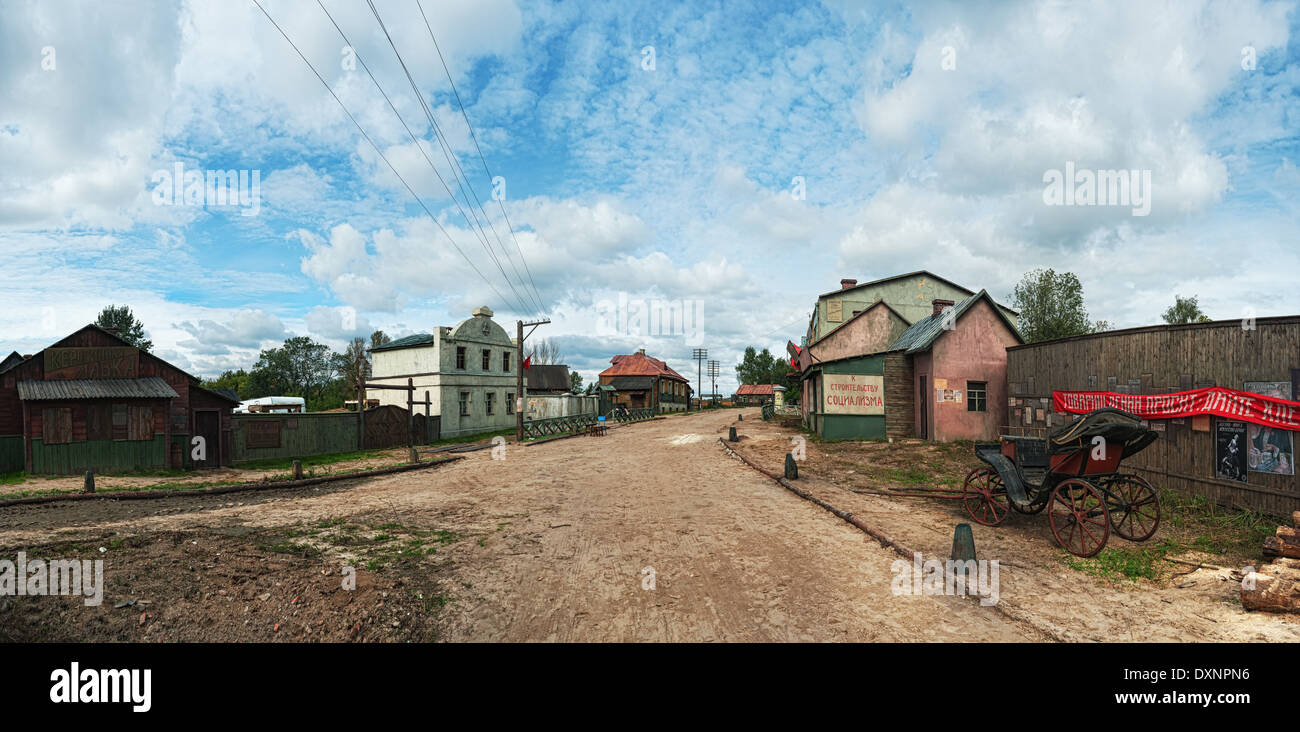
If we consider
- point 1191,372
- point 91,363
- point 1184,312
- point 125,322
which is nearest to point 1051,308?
point 1184,312

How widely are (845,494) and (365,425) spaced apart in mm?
21343

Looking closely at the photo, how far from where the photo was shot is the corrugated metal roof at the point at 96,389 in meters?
16.0

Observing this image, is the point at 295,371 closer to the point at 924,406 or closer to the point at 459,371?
the point at 459,371

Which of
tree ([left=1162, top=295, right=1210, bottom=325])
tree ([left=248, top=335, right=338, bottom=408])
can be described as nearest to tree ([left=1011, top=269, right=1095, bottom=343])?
tree ([left=1162, top=295, right=1210, bottom=325])

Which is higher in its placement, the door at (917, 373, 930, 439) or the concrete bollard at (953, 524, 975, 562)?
the door at (917, 373, 930, 439)

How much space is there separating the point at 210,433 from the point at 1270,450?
93.2 ft

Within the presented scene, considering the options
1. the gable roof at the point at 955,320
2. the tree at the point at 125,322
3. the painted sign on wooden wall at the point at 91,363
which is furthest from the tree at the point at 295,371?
the gable roof at the point at 955,320

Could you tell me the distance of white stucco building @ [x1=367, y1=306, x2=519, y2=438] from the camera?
100ft

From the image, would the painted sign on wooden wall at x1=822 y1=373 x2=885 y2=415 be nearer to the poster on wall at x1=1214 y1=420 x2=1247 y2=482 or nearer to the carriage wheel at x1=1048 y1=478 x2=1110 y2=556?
the poster on wall at x1=1214 y1=420 x2=1247 y2=482

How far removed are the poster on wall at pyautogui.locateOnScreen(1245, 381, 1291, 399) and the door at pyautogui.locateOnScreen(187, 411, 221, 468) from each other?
28.2 meters

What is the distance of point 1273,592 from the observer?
17.9ft
